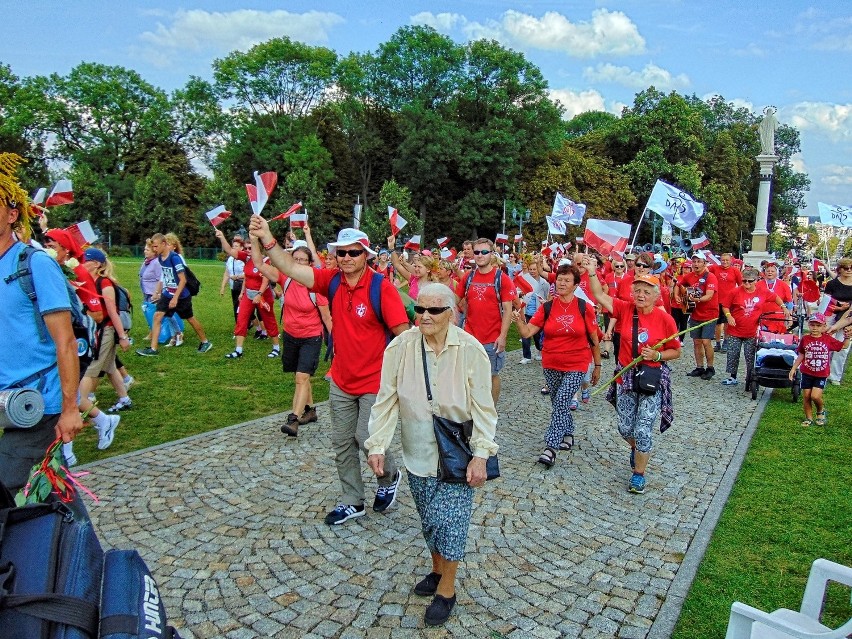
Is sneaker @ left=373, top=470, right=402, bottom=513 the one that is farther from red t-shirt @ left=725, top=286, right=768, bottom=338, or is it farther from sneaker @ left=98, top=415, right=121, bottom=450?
red t-shirt @ left=725, top=286, right=768, bottom=338

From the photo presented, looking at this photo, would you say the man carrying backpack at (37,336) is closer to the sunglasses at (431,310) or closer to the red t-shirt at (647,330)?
the sunglasses at (431,310)

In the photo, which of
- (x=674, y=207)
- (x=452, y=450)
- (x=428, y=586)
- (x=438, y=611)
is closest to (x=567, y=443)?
(x=428, y=586)

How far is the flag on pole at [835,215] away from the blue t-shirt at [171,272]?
1395 centimetres

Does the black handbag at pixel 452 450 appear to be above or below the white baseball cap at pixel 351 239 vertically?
below

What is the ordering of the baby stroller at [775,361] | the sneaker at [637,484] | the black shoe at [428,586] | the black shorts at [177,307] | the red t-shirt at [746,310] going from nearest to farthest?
the black shoe at [428,586]
the sneaker at [637,484]
the baby stroller at [775,361]
the red t-shirt at [746,310]
the black shorts at [177,307]

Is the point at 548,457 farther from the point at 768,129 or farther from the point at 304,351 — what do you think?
the point at 768,129

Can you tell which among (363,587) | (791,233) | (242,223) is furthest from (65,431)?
(791,233)

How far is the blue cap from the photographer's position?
25.2 ft

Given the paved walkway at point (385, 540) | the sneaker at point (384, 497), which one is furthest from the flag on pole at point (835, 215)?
the sneaker at point (384, 497)

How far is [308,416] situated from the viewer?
25.1ft

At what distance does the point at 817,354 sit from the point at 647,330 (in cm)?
368

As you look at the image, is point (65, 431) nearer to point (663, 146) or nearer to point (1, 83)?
point (663, 146)

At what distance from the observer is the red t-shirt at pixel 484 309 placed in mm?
7844

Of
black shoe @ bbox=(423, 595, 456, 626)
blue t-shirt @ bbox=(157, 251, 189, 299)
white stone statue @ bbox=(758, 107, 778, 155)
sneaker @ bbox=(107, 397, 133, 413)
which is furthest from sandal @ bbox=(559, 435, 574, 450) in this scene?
white stone statue @ bbox=(758, 107, 778, 155)
